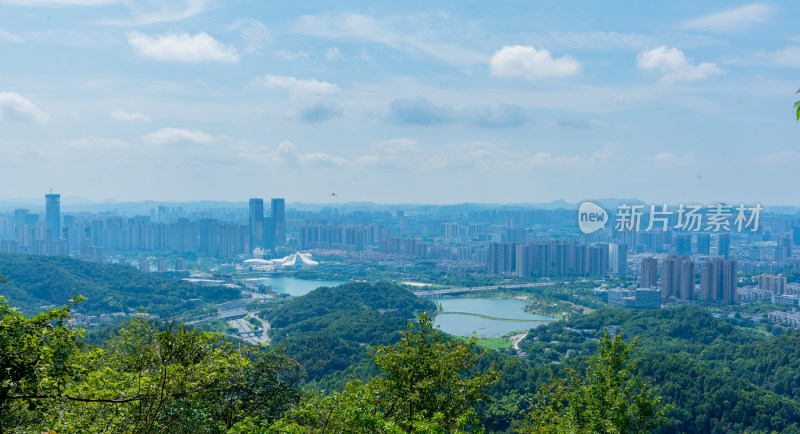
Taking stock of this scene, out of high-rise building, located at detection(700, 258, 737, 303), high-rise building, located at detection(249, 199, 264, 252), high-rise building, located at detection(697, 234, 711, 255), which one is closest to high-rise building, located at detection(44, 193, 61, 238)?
high-rise building, located at detection(249, 199, 264, 252)

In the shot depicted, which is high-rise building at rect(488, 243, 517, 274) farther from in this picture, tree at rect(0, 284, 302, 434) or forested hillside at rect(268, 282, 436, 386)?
tree at rect(0, 284, 302, 434)

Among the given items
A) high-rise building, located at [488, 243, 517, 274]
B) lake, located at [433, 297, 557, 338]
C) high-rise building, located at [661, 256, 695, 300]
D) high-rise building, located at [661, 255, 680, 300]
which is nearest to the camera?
lake, located at [433, 297, 557, 338]

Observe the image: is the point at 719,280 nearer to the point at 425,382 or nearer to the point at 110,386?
the point at 425,382

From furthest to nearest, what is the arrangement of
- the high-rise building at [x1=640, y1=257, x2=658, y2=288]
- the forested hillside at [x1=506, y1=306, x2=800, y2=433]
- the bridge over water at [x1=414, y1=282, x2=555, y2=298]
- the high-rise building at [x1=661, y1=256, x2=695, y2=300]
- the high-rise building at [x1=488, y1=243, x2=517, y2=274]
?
the high-rise building at [x1=488, y1=243, x2=517, y2=274] → the bridge over water at [x1=414, y1=282, x2=555, y2=298] → the high-rise building at [x1=640, y1=257, x2=658, y2=288] → the high-rise building at [x1=661, y1=256, x2=695, y2=300] → the forested hillside at [x1=506, y1=306, x2=800, y2=433]

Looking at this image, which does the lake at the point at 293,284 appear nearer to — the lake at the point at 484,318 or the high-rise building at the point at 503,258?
the lake at the point at 484,318

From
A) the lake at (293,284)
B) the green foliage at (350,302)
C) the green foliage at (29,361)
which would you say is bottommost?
the lake at (293,284)

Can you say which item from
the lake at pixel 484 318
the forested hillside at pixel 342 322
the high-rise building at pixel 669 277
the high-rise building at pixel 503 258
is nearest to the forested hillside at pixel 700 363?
the lake at pixel 484 318
